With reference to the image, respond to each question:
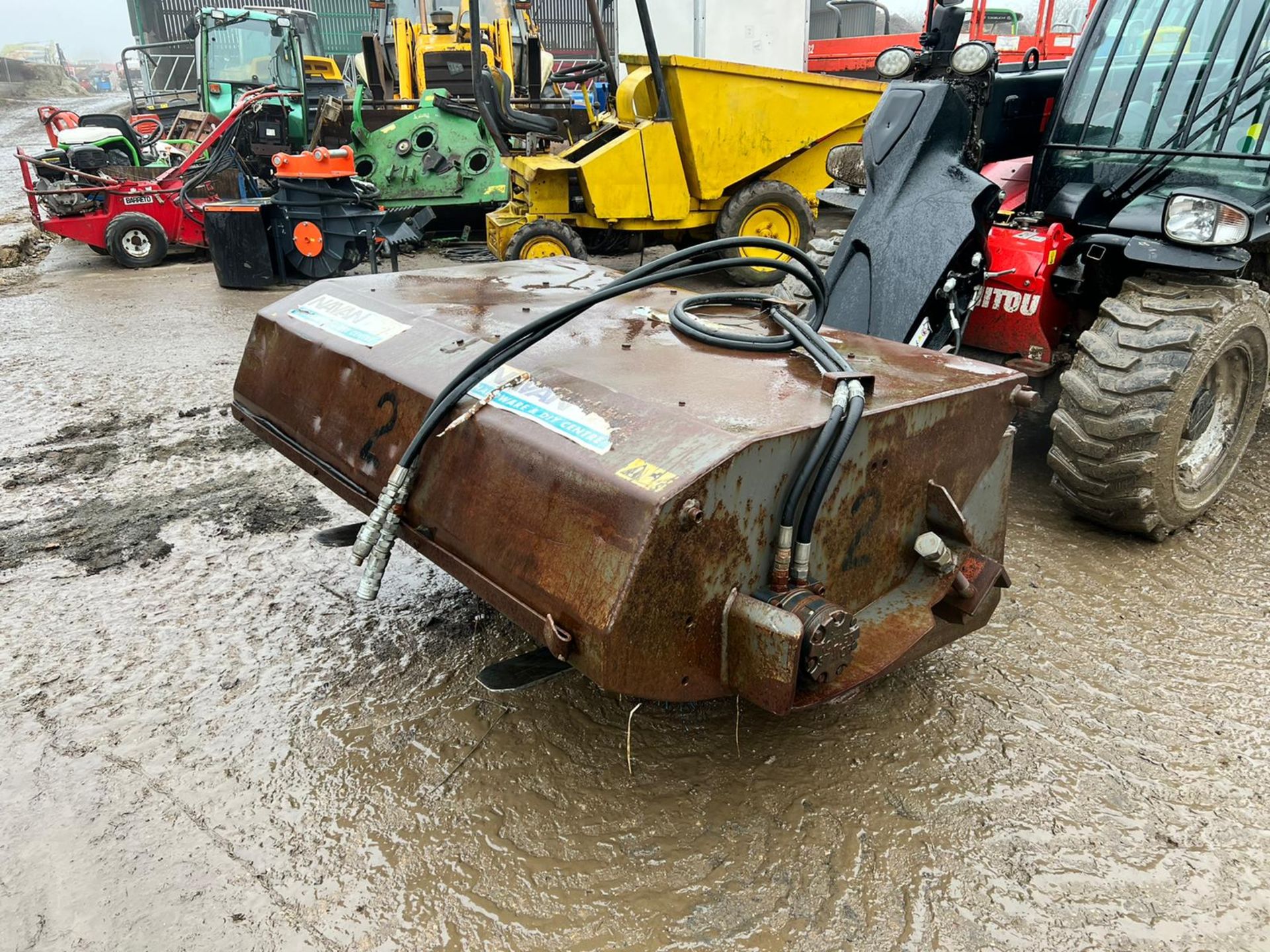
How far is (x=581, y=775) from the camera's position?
2.15 meters

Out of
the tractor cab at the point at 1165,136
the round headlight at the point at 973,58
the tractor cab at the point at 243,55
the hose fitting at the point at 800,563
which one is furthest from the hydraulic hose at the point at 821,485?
the tractor cab at the point at 243,55

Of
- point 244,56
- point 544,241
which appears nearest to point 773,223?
point 544,241

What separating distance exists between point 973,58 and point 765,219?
382 centimetres

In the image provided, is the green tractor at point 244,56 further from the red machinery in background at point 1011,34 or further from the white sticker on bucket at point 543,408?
the white sticker on bucket at point 543,408

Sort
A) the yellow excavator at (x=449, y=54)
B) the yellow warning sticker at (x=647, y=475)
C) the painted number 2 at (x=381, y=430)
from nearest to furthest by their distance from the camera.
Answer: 1. the yellow warning sticker at (x=647, y=475)
2. the painted number 2 at (x=381, y=430)
3. the yellow excavator at (x=449, y=54)

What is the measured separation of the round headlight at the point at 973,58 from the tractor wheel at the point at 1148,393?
1.06 m

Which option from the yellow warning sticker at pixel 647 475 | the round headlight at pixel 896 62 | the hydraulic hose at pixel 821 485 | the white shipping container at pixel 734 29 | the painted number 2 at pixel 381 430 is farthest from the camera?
the white shipping container at pixel 734 29

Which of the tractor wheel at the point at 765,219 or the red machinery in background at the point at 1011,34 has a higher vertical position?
the red machinery in background at the point at 1011,34

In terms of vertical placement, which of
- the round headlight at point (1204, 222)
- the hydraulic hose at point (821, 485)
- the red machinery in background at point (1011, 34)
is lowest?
the hydraulic hose at point (821, 485)

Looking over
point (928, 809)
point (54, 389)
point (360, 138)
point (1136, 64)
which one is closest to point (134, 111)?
point (360, 138)

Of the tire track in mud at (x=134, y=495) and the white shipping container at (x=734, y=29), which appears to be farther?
the white shipping container at (x=734, y=29)

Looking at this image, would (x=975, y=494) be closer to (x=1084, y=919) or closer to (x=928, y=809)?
(x=928, y=809)

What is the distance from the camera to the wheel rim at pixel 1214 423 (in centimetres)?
325

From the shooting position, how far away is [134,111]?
47.1 feet
